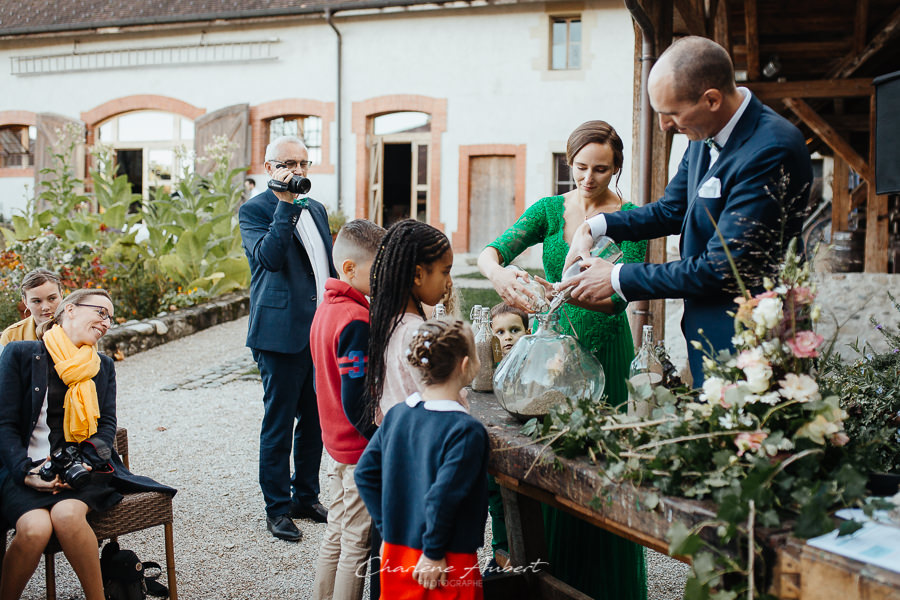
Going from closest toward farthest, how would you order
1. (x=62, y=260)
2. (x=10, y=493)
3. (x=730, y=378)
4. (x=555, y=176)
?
(x=730, y=378)
(x=10, y=493)
(x=62, y=260)
(x=555, y=176)

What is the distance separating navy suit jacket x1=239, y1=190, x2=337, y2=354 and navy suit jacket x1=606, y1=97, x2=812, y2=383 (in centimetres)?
187

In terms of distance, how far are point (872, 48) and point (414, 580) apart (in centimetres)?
674

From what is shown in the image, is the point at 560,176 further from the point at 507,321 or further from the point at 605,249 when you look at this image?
the point at 605,249

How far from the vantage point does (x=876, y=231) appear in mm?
6688

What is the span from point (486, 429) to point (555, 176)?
11537 millimetres

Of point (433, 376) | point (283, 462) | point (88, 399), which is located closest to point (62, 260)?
point (283, 462)

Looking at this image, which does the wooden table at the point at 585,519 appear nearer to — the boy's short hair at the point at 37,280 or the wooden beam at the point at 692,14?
the boy's short hair at the point at 37,280

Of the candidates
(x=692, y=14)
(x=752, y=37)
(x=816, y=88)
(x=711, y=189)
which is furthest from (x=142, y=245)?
(x=711, y=189)

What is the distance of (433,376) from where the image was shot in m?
1.89

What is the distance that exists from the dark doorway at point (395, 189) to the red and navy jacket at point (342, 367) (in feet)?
42.5

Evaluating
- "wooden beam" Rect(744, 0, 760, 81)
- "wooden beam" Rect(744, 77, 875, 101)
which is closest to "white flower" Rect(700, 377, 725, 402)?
"wooden beam" Rect(744, 0, 760, 81)

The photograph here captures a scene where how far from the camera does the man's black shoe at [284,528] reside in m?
3.43

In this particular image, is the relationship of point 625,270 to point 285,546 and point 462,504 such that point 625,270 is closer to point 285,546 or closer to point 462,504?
point 462,504

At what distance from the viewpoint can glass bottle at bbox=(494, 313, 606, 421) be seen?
1935 mm
